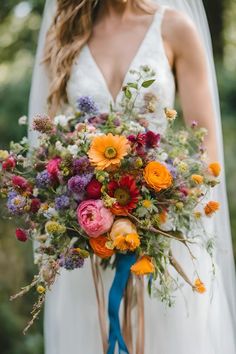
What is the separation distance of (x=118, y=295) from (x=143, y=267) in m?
0.27

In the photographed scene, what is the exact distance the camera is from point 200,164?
293cm

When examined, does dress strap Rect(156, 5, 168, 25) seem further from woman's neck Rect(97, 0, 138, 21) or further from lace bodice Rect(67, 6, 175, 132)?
woman's neck Rect(97, 0, 138, 21)

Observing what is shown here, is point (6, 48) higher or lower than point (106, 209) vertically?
higher

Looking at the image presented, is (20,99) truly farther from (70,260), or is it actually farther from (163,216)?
(70,260)

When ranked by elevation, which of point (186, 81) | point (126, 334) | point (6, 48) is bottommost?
point (126, 334)

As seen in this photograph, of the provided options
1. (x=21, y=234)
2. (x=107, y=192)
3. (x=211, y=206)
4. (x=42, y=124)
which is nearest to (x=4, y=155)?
(x=42, y=124)

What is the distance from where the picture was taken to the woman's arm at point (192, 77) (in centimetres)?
346

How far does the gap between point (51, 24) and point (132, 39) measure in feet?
1.38

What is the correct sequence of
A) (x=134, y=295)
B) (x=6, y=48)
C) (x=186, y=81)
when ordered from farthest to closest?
(x=6, y=48)
(x=186, y=81)
(x=134, y=295)

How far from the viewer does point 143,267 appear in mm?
2746

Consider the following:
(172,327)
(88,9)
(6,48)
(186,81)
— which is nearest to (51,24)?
(88,9)

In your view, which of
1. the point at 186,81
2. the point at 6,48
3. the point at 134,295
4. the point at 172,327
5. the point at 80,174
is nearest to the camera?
the point at 80,174

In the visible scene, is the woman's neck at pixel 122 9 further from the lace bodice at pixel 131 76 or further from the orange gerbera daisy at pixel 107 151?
the orange gerbera daisy at pixel 107 151

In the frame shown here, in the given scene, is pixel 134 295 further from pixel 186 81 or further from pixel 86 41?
pixel 86 41
